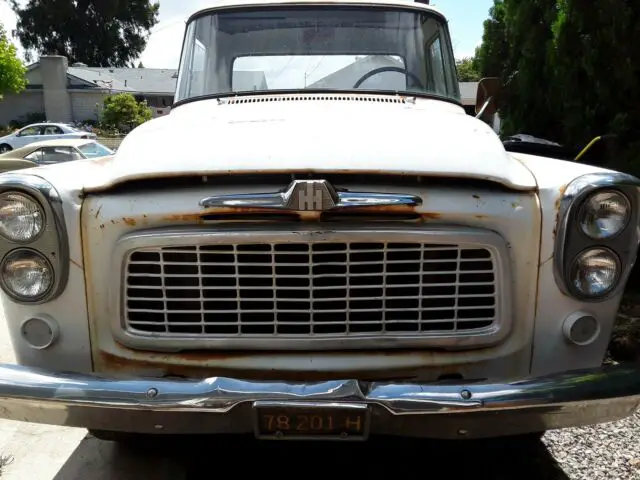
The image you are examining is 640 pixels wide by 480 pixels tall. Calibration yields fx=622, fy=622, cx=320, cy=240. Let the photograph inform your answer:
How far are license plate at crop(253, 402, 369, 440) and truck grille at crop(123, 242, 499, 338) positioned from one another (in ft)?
1.08

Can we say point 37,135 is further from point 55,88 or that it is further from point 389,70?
point 389,70

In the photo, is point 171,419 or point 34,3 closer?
point 171,419

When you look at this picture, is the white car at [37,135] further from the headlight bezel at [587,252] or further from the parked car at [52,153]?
the headlight bezel at [587,252]

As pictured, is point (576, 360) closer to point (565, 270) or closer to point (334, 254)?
point (565, 270)

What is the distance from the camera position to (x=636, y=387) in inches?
80.7

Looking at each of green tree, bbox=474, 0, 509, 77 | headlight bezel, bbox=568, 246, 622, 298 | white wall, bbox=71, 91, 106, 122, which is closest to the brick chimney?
white wall, bbox=71, 91, 106, 122

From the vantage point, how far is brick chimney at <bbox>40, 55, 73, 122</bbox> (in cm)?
3609

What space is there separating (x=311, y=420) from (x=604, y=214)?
4.11 feet

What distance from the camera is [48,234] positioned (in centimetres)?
220

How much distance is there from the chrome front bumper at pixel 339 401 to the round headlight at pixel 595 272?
0.30 m

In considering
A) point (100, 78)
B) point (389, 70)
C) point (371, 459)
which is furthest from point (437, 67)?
point (100, 78)

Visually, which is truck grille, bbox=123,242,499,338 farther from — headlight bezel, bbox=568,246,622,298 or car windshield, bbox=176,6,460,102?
car windshield, bbox=176,6,460,102

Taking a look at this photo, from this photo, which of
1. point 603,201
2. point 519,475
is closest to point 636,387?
point 603,201

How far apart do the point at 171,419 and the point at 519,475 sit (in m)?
1.71
